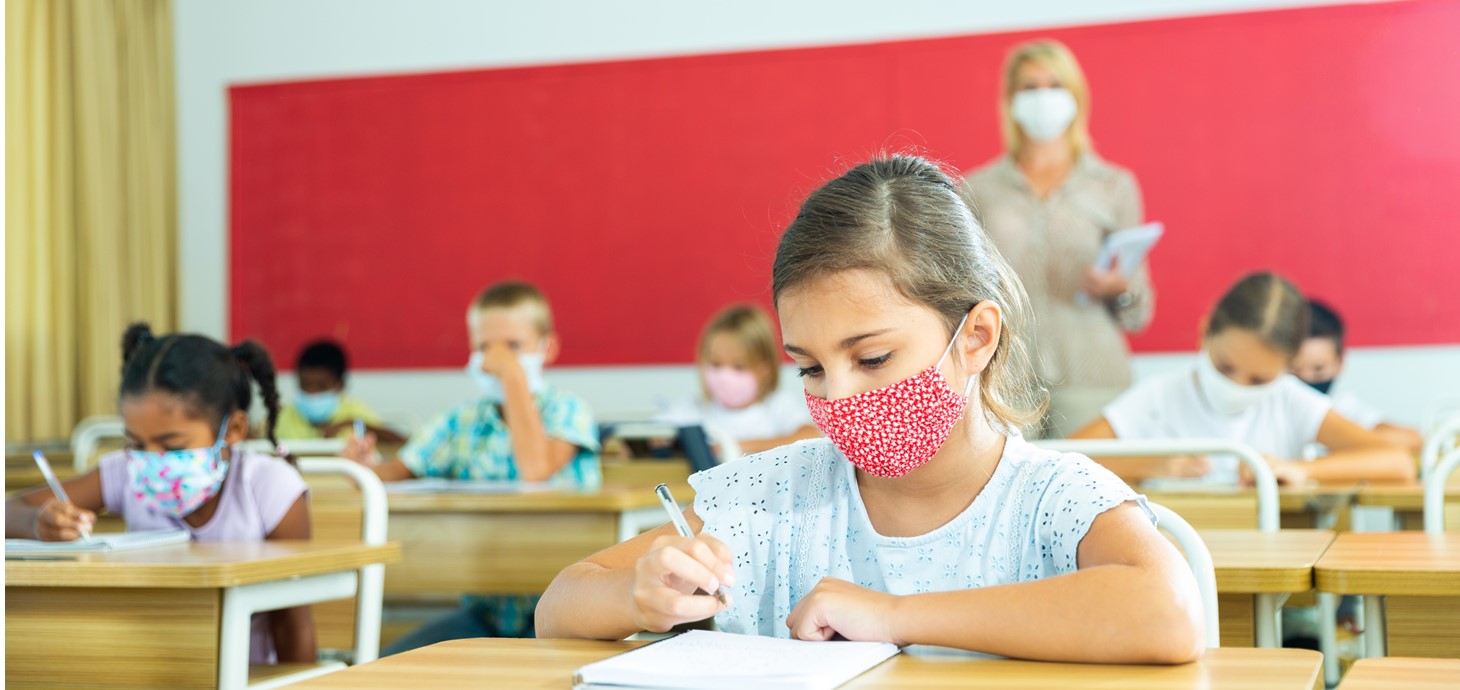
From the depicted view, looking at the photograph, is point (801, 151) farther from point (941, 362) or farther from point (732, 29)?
point (941, 362)

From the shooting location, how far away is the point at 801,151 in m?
5.88

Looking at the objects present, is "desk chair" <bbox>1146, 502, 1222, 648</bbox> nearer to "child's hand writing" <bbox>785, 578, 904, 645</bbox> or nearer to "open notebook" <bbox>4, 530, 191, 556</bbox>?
"child's hand writing" <bbox>785, 578, 904, 645</bbox>

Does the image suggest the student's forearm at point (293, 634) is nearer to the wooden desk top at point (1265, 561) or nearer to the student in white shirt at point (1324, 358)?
the wooden desk top at point (1265, 561)

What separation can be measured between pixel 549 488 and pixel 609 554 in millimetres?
1792

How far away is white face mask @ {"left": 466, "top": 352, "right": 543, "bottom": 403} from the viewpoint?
3709mm

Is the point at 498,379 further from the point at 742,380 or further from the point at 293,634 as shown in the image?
the point at 293,634

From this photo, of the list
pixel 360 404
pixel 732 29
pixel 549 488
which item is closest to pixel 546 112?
pixel 732 29

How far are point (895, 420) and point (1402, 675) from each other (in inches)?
17.6

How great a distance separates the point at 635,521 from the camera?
282 cm

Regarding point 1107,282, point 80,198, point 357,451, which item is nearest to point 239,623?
point 357,451

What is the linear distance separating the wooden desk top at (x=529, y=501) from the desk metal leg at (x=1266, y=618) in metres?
1.27

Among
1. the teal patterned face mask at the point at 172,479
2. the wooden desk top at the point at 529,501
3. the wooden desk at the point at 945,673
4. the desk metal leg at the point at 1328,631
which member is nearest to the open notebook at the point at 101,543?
the teal patterned face mask at the point at 172,479

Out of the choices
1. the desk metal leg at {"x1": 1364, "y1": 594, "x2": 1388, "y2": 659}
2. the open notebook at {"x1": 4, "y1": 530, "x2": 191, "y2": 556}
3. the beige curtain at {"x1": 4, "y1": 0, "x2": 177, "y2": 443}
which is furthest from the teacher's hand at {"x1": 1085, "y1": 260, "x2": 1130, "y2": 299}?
the beige curtain at {"x1": 4, "y1": 0, "x2": 177, "y2": 443}

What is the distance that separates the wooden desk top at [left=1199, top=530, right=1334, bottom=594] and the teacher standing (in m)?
2.16
